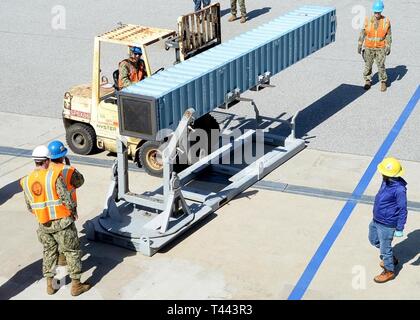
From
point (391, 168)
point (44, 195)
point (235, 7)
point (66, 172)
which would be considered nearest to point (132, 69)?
point (66, 172)

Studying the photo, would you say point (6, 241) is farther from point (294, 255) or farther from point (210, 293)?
point (294, 255)

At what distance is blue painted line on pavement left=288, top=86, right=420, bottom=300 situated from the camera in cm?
933

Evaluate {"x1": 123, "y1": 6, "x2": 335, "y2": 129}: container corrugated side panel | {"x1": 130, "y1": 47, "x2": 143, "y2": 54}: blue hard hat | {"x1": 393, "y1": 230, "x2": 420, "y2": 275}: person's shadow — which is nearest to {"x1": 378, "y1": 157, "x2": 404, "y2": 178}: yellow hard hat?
{"x1": 393, "y1": 230, "x2": 420, "y2": 275}: person's shadow

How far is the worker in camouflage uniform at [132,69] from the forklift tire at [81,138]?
113cm

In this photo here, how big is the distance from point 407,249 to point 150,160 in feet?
13.4

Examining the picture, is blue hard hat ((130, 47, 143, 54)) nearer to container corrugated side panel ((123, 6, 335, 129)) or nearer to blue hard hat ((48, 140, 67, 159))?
container corrugated side panel ((123, 6, 335, 129))

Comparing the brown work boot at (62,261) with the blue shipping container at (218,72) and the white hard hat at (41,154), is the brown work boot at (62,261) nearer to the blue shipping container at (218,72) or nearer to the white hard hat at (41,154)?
the white hard hat at (41,154)

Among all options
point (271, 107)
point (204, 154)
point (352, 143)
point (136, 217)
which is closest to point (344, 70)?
point (271, 107)

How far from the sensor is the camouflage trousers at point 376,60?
1534cm

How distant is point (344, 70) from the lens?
55.7 feet

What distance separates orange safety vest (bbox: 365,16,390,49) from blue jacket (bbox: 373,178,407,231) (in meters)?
6.85

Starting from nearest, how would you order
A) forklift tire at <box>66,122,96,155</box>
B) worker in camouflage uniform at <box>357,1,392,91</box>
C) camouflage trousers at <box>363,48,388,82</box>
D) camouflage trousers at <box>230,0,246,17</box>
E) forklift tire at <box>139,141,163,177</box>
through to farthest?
forklift tire at <box>139,141,163,177</box>, forklift tire at <box>66,122,96,155</box>, worker in camouflage uniform at <box>357,1,392,91</box>, camouflage trousers at <box>363,48,388,82</box>, camouflage trousers at <box>230,0,246,17</box>

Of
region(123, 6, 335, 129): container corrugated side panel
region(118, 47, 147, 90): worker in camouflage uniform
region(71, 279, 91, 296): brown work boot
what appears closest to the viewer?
region(71, 279, 91, 296): brown work boot

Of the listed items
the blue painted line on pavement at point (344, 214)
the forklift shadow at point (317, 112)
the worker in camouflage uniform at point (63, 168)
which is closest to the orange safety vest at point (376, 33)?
the forklift shadow at point (317, 112)
